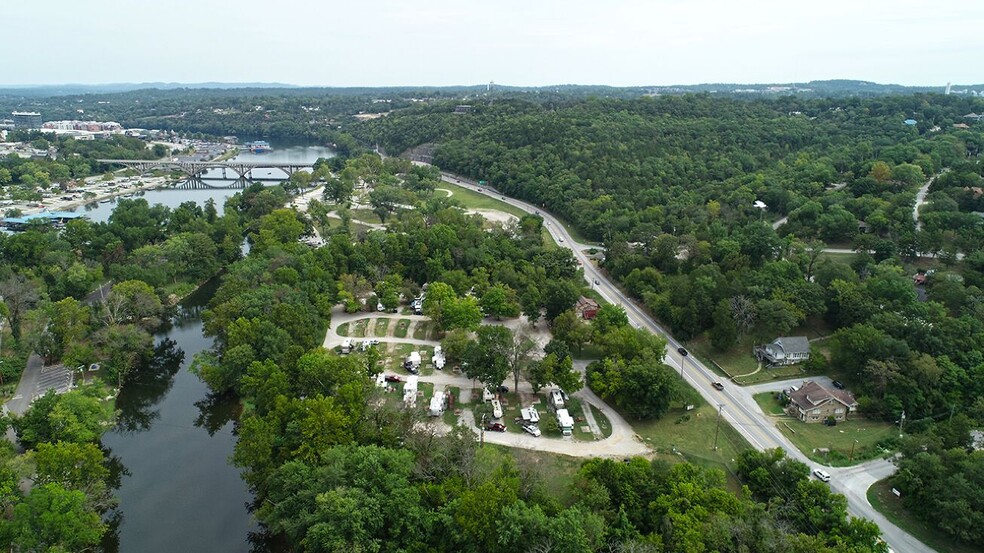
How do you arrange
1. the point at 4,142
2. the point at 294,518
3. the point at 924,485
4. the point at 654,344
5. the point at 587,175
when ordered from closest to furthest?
the point at 294,518 < the point at 924,485 < the point at 654,344 < the point at 587,175 < the point at 4,142

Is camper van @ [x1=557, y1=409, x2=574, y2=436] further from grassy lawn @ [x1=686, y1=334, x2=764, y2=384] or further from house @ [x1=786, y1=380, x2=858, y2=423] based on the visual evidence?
house @ [x1=786, y1=380, x2=858, y2=423]

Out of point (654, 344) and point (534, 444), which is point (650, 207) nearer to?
point (654, 344)

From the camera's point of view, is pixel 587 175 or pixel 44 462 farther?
pixel 587 175

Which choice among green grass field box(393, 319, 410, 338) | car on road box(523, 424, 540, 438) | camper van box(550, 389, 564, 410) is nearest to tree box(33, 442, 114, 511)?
car on road box(523, 424, 540, 438)

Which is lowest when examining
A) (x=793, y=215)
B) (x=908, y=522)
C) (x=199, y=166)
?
(x=908, y=522)

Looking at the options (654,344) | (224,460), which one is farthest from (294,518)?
(654,344)

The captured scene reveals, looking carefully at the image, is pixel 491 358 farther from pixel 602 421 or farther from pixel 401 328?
pixel 401 328

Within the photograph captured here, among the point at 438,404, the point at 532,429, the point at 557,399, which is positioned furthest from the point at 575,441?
the point at 438,404
